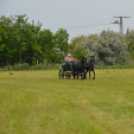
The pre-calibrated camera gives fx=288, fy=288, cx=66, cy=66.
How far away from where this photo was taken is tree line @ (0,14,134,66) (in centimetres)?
5738

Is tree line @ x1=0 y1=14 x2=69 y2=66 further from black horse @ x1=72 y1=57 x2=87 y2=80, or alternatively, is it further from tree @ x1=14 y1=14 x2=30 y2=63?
black horse @ x1=72 y1=57 x2=87 y2=80

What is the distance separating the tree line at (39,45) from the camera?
57375 millimetres

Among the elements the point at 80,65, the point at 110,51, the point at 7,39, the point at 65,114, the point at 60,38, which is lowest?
the point at 65,114

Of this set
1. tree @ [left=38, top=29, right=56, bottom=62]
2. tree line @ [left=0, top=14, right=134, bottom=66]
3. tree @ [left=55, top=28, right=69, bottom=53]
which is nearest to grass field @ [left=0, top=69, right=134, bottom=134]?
tree line @ [left=0, top=14, right=134, bottom=66]

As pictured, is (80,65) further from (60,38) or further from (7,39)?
(60,38)

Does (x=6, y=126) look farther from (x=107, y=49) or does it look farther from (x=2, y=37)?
(x=107, y=49)

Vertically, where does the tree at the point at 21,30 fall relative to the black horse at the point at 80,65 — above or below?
above

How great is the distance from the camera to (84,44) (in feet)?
227

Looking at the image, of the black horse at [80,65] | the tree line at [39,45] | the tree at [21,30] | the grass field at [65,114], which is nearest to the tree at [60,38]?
the tree line at [39,45]

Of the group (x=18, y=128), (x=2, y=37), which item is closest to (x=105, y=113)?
(x=18, y=128)

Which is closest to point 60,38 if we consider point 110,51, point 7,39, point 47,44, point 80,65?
point 47,44

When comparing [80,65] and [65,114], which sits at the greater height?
[80,65]

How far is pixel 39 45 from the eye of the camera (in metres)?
59.6

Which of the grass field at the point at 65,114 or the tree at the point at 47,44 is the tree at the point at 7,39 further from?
the grass field at the point at 65,114
